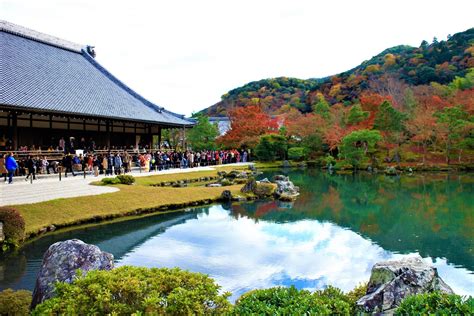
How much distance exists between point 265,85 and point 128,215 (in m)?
97.1

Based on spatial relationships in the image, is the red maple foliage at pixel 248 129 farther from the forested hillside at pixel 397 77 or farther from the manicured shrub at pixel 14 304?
the manicured shrub at pixel 14 304

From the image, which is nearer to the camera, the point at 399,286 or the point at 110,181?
the point at 399,286

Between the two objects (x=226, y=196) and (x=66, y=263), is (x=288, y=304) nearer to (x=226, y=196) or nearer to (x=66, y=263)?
(x=66, y=263)

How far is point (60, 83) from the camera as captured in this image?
25.9 m

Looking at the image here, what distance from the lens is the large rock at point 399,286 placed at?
4660 mm

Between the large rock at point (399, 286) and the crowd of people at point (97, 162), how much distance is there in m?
17.8

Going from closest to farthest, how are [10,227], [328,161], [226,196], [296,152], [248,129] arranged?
[10,227]
[226,196]
[328,161]
[296,152]
[248,129]

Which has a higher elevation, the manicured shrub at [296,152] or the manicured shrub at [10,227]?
the manicured shrub at [296,152]

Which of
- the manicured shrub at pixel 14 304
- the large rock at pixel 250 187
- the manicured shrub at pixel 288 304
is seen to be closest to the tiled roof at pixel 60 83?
the large rock at pixel 250 187

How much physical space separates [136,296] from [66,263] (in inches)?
66.8

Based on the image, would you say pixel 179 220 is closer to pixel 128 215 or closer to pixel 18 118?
pixel 128 215

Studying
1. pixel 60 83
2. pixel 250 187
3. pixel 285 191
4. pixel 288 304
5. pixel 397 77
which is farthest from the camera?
pixel 397 77

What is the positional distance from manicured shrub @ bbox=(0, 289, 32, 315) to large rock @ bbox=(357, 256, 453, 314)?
4544 mm

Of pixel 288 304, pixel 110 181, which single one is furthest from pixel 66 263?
pixel 110 181
